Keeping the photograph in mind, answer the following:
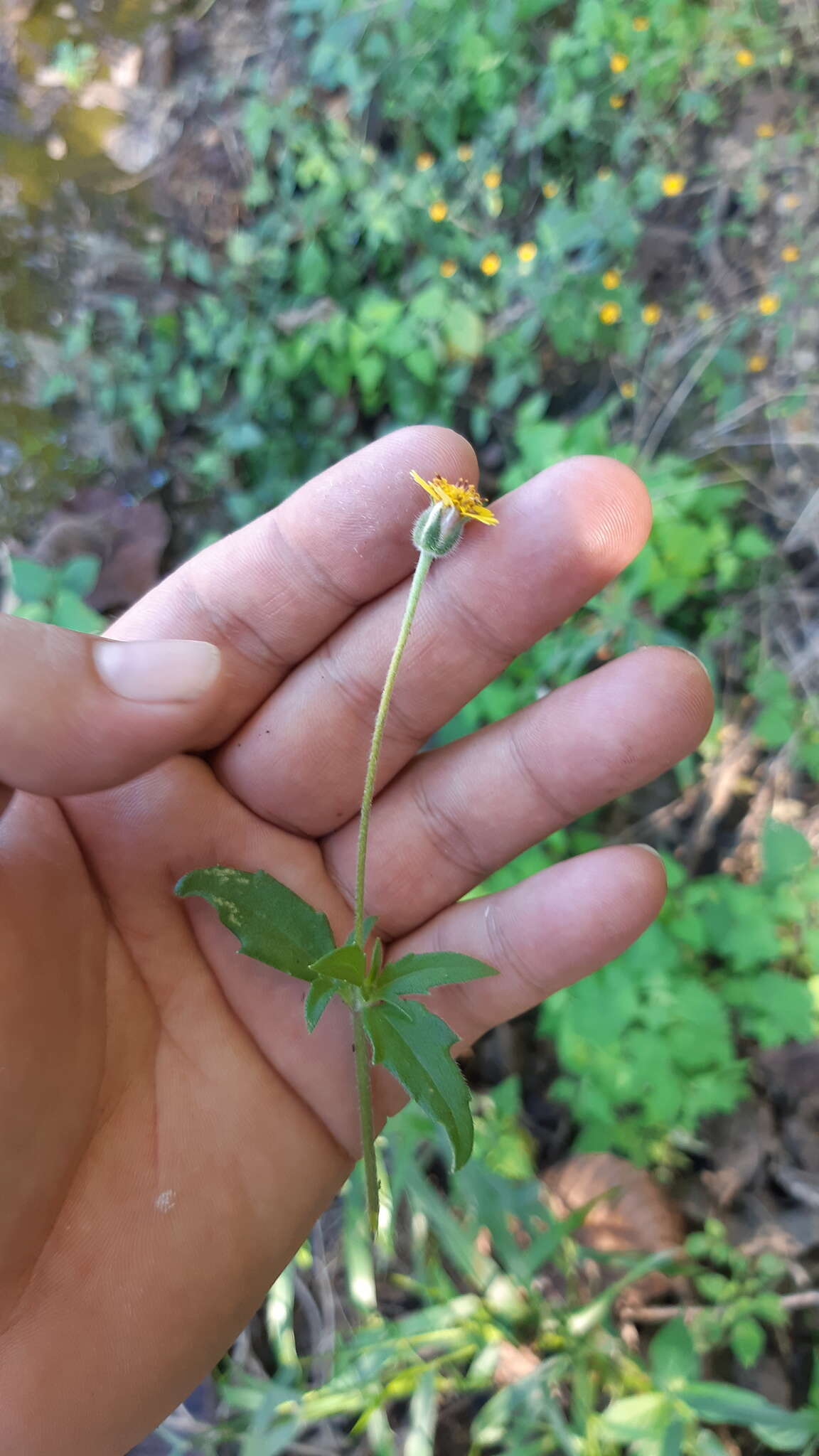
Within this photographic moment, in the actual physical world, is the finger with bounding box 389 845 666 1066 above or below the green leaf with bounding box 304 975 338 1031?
below

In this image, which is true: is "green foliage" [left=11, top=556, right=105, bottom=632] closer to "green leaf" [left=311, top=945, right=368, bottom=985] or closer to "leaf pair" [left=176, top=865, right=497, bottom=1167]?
"leaf pair" [left=176, top=865, right=497, bottom=1167]

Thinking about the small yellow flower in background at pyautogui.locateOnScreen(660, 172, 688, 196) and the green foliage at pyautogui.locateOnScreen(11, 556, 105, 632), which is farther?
the small yellow flower in background at pyautogui.locateOnScreen(660, 172, 688, 196)

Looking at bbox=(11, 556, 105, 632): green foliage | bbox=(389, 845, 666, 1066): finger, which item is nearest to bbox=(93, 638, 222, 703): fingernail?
bbox=(389, 845, 666, 1066): finger

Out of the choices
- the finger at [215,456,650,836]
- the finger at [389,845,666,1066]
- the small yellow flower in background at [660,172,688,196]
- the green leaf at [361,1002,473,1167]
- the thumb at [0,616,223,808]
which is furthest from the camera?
the small yellow flower in background at [660,172,688,196]

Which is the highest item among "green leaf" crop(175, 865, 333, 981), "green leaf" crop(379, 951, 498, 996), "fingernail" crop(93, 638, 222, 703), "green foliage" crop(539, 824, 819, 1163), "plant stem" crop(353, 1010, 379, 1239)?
"fingernail" crop(93, 638, 222, 703)

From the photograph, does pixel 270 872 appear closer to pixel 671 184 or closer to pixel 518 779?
pixel 518 779

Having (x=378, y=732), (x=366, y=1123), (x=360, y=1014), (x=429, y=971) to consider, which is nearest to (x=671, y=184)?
(x=378, y=732)
